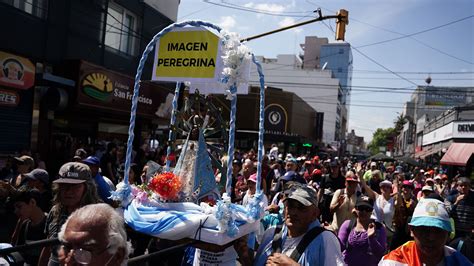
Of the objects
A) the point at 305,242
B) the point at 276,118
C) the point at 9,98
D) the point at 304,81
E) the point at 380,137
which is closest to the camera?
the point at 305,242

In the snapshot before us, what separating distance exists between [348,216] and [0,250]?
182 inches

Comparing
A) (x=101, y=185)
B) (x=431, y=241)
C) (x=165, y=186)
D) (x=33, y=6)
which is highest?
(x=33, y=6)

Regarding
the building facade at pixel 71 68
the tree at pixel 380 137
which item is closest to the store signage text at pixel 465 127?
the building facade at pixel 71 68

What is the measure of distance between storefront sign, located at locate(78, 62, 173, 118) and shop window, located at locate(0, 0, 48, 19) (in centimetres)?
197

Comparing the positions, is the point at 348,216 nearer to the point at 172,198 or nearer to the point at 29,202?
the point at 172,198

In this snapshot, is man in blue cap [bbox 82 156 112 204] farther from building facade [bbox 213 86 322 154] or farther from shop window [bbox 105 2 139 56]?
building facade [bbox 213 86 322 154]

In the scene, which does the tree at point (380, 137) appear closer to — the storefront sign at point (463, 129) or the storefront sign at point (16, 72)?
the storefront sign at point (463, 129)

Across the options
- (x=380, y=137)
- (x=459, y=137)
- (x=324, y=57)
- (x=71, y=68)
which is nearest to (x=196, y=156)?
(x=71, y=68)

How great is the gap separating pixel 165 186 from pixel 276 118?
108 feet

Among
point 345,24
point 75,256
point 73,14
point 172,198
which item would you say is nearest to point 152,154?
point 73,14

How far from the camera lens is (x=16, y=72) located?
10.9 m

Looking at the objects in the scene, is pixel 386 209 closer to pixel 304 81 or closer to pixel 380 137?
Result: pixel 304 81

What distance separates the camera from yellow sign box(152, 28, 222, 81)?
12.7 feet

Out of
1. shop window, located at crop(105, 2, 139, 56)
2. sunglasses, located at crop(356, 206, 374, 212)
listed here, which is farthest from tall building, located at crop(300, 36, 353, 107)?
sunglasses, located at crop(356, 206, 374, 212)
